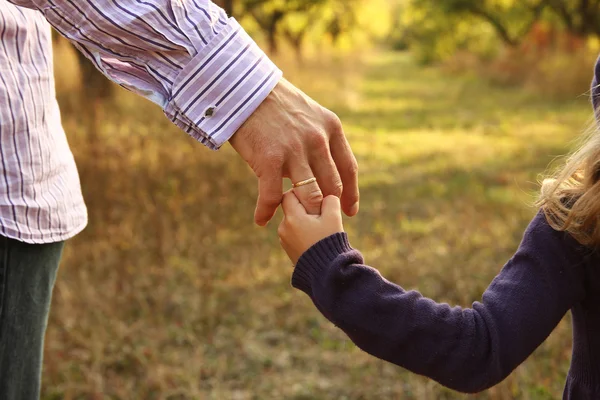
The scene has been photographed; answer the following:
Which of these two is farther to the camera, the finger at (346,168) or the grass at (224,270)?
the grass at (224,270)

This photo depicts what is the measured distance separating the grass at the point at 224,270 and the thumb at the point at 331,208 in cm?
58

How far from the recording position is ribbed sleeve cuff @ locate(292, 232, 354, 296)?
1.12 meters

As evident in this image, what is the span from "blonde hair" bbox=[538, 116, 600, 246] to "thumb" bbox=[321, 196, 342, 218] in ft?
1.15

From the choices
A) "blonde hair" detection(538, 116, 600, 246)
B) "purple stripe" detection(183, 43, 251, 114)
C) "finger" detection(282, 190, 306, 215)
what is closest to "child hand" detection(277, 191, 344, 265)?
"finger" detection(282, 190, 306, 215)

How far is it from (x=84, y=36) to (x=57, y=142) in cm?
29

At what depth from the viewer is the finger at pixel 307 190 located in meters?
1.20

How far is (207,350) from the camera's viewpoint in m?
3.28

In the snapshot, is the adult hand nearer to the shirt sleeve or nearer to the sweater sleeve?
the shirt sleeve

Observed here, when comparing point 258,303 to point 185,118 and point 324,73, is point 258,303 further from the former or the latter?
point 324,73

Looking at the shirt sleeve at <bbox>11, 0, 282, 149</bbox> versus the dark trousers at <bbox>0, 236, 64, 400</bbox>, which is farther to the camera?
the dark trousers at <bbox>0, 236, 64, 400</bbox>

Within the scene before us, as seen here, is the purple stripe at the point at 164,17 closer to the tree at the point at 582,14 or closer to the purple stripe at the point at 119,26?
the purple stripe at the point at 119,26

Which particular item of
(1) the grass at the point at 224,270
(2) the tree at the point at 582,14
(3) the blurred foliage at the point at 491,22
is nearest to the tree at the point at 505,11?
(3) the blurred foliage at the point at 491,22

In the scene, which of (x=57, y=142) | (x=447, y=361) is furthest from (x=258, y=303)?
(x=447, y=361)

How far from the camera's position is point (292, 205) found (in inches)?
47.0
